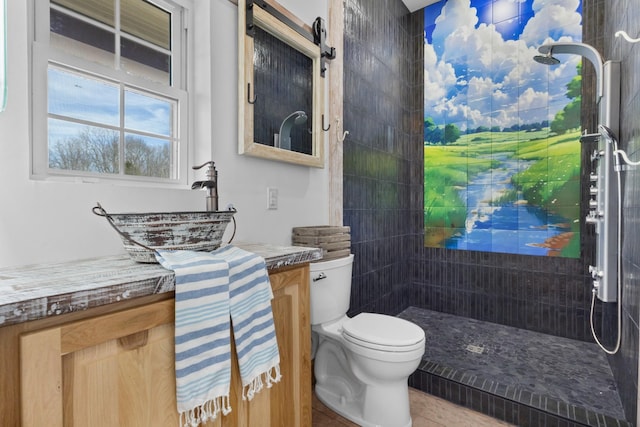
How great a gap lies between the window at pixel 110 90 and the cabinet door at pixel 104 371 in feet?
2.17

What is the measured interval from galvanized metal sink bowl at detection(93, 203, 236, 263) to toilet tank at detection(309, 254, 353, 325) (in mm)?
722

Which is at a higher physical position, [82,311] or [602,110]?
[602,110]

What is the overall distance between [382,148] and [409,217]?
0.81 m

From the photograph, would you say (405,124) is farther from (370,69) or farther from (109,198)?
(109,198)

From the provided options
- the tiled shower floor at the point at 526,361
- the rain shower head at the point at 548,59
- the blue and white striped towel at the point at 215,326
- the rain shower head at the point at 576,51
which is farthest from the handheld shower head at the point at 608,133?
the blue and white striped towel at the point at 215,326

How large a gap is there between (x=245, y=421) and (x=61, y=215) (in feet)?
2.73

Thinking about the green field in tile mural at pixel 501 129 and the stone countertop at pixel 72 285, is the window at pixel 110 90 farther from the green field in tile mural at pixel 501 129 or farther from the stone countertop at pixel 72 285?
the green field in tile mural at pixel 501 129

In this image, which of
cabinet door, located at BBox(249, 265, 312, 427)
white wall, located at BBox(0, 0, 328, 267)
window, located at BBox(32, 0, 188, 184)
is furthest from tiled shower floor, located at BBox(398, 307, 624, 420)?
window, located at BBox(32, 0, 188, 184)

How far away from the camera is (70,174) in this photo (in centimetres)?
110

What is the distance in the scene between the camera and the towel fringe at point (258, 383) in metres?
0.96

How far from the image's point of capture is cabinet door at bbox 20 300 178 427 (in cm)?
59

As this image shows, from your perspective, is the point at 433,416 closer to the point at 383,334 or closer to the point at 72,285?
the point at 383,334

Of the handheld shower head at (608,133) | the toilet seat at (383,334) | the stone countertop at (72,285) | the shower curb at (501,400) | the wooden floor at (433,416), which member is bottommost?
the wooden floor at (433,416)


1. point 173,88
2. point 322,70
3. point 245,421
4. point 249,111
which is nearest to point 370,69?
point 322,70
